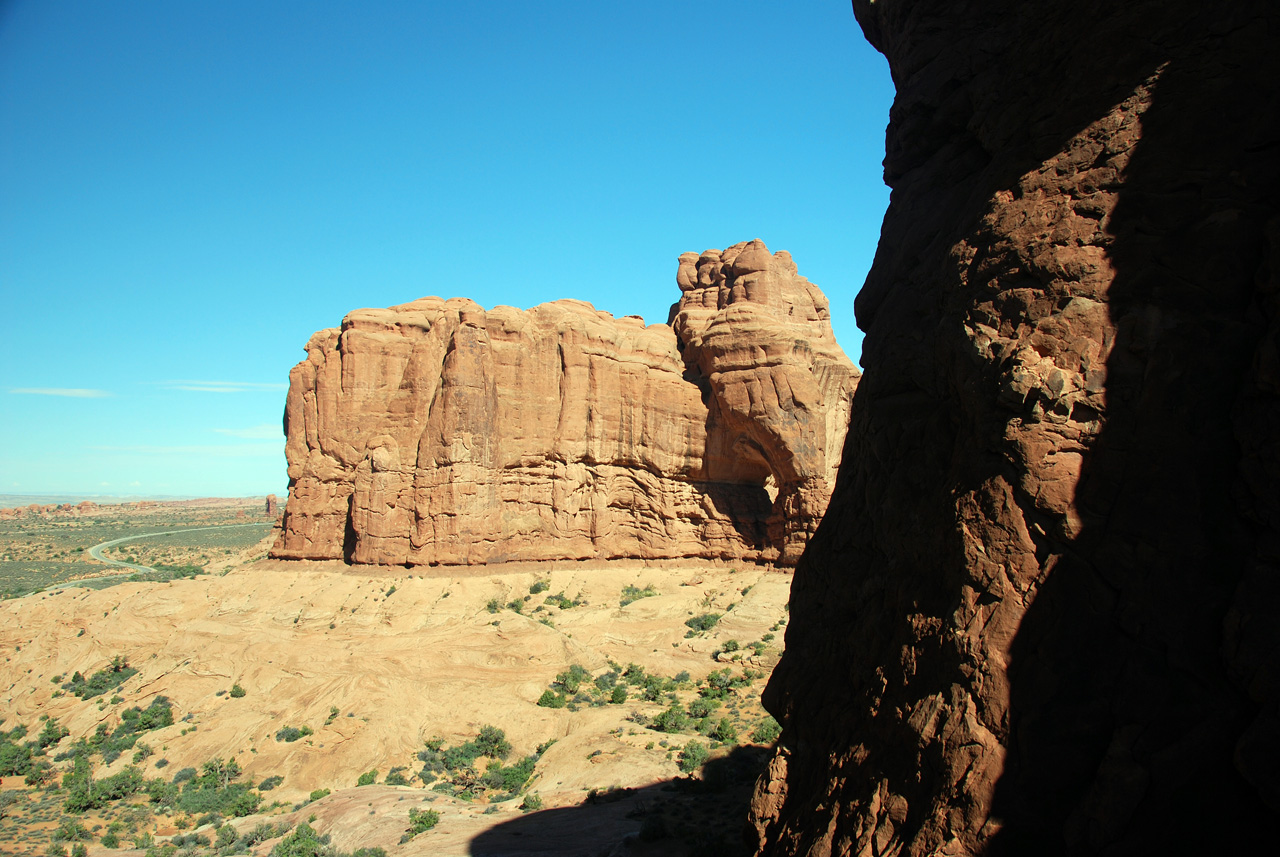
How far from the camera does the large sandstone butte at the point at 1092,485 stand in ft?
18.0

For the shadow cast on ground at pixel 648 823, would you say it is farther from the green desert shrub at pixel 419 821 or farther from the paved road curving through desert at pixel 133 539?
the paved road curving through desert at pixel 133 539

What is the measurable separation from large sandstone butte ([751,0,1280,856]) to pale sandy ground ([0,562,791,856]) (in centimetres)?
788

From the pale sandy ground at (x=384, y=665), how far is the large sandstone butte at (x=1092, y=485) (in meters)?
7.88

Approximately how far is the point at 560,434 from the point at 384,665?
16524mm

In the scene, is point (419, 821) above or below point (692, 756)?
below

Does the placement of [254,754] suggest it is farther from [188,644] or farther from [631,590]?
[631,590]

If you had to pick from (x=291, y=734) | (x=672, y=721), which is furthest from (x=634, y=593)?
(x=291, y=734)

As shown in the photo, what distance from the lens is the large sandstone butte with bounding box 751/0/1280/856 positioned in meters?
5.48

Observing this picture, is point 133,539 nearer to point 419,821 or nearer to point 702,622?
point 702,622

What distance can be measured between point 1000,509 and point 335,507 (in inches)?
1462

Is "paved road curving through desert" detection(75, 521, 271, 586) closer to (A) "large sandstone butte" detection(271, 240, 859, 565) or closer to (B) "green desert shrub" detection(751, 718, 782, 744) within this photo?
(A) "large sandstone butte" detection(271, 240, 859, 565)

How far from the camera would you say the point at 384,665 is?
25719 mm

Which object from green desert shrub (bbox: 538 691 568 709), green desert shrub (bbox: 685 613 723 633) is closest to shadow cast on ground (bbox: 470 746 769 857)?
green desert shrub (bbox: 538 691 568 709)

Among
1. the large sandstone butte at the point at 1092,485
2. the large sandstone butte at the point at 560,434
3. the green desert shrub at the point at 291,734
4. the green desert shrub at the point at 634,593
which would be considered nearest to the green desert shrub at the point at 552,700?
the green desert shrub at the point at 291,734
